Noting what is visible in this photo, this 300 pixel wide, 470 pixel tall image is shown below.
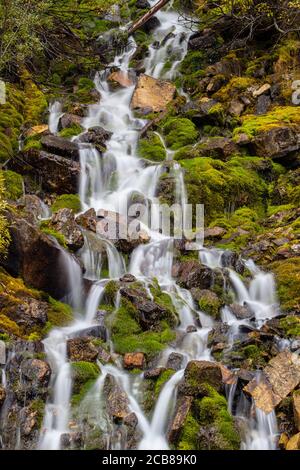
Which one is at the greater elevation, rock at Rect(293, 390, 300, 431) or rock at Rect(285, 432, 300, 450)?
rock at Rect(293, 390, 300, 431)

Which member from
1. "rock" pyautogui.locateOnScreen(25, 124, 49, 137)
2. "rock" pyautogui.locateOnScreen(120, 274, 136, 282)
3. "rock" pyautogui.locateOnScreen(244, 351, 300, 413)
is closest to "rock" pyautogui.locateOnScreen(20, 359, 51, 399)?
"rock" pyautogui.locateOnScreen(244, 351, 300, 413)

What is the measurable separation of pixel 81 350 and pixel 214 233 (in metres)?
6.34

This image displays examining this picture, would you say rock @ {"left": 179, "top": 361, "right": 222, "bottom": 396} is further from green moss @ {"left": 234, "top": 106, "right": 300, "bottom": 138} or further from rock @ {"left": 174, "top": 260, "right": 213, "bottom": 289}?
green moss @ {"left": 234, "top": 106, "right": 300, "bottom": 138}

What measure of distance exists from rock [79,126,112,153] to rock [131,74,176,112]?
3671 mm

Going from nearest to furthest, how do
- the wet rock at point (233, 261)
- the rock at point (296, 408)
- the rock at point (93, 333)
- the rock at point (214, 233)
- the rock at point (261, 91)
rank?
the rock at point (296, 408)
the rock at point (93, 333)
the wet rock at point (233, 261)
the rock at point (214, 233)
the rock at point (261, 91)

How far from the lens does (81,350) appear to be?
8.80m

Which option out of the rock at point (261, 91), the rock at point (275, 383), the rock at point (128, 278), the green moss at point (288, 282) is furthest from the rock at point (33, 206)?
the rock at point (261, 91)

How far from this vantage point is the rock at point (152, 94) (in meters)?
20.8

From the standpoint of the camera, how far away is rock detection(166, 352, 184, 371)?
8680 millimetres

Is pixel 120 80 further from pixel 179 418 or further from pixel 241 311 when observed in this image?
→ pixel 179 418

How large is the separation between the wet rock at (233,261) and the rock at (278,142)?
5.55m

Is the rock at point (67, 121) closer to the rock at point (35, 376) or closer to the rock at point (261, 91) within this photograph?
the rock at point (261, 91)
